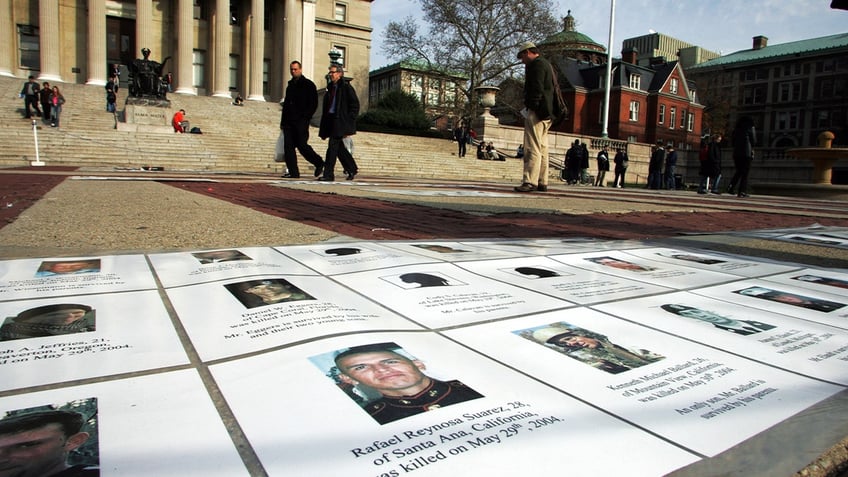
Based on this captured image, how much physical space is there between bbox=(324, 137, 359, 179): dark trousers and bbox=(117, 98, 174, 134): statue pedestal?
14.5 meters

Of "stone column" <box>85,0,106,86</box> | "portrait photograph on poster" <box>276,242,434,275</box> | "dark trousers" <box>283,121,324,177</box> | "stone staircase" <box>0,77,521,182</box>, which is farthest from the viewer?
"stone column" <box>85,0,106,86</box>

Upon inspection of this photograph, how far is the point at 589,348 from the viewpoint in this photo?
147 cm

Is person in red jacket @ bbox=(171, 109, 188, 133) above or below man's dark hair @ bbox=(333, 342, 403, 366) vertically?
above

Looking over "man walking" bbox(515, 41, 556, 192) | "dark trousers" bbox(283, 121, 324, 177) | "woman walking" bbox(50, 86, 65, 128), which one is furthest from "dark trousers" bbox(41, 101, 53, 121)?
"man walking" bbox(515, 41, 556, 192)

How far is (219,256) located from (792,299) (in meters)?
2.31

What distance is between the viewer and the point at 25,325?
1450 mm

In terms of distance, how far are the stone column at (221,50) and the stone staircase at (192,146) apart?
2.42 metres

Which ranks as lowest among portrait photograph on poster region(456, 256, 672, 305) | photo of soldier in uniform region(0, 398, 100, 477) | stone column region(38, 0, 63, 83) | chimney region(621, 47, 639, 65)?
photo of soldier in uniform region(0, 398, 100, 477)

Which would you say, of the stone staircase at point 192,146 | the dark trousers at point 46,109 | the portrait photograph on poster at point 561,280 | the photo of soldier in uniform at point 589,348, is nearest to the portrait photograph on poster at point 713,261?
the portrait photograph on poster at point 561,280

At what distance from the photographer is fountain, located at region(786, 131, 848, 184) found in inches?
738

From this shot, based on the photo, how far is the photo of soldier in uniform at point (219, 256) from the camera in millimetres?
2365

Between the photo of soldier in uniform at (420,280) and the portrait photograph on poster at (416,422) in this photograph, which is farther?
the photo of soldier in uniform at (420,280)

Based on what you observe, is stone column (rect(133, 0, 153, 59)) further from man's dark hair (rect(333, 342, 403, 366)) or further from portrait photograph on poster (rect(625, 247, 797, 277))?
man's dark hair (rect(333, 342, 403, 366))

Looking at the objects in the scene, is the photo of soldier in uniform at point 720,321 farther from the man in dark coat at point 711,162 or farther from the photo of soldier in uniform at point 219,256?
the man in dark coat at point 711,162
